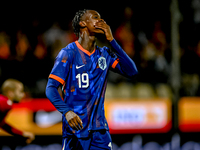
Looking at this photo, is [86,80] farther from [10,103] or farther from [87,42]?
[10,103]

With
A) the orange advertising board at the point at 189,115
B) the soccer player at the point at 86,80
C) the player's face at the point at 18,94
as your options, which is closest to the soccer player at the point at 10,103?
the player's face at the point at 18,94

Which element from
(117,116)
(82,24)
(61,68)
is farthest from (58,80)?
(117,116)

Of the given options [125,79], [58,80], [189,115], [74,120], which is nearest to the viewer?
[74,120]

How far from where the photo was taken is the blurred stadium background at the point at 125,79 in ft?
23.8

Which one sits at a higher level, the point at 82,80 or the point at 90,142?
the point at 82,80

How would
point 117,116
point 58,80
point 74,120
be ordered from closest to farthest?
point 74,120
point 58,80
point 117,116

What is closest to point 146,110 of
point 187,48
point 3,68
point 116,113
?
point 116,113

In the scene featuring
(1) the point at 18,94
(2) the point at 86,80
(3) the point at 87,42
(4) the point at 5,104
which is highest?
(3) the point at 87,42

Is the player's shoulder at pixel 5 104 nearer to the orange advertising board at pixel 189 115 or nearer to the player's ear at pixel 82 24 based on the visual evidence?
the player's ear at pixel 82 24

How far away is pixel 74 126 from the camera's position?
2.41 m

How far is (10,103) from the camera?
4066 millimetres

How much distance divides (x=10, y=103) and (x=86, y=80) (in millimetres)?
1760

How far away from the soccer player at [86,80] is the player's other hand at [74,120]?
0.13 meters

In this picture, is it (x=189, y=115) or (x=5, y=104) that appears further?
(x=189, y=115)
